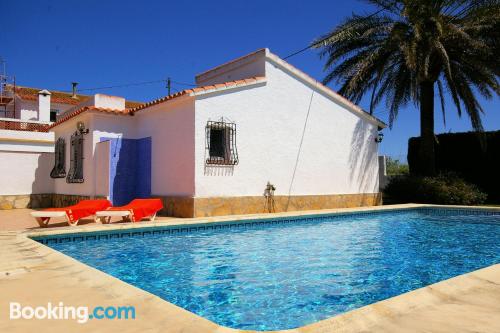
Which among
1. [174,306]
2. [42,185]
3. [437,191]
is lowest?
[174,306]

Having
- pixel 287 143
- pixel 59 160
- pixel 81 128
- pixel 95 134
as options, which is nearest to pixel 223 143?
pixel 287 143

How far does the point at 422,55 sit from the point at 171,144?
11.0 metres

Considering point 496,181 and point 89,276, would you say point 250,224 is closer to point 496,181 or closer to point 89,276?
point 89,276

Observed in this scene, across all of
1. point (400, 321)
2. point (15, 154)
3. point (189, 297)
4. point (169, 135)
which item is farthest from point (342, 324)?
point (15, 154)

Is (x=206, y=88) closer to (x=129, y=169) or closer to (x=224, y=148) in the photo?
(x=224, y=148)

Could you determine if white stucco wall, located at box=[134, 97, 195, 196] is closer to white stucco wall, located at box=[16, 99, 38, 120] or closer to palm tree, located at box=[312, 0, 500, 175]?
palm tree, located at box=[312, 0, 500, 175]

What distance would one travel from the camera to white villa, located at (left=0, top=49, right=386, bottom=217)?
12.8 meters

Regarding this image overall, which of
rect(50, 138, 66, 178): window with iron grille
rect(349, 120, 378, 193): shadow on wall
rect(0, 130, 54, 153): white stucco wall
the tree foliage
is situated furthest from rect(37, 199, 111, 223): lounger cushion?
the tree foliage

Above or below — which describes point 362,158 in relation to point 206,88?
below

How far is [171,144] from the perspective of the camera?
43.7 feet

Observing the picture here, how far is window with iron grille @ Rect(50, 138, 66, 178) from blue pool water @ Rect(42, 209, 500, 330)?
9.16 metres

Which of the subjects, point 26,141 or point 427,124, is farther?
point 427,124

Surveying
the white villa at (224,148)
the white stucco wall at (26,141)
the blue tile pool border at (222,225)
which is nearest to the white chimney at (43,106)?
the white stucco wall at (26,141)

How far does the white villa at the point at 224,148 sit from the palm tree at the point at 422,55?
2206 millimetres
